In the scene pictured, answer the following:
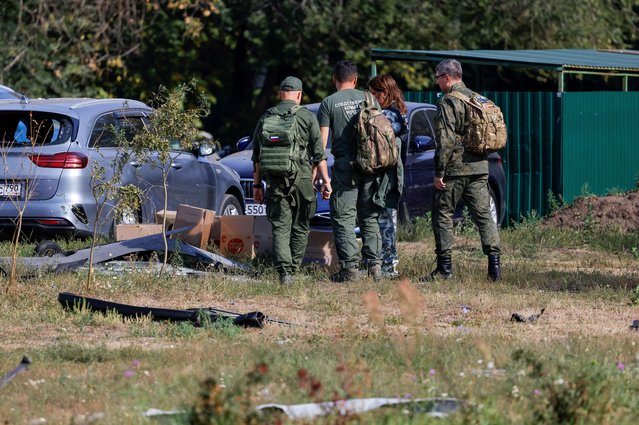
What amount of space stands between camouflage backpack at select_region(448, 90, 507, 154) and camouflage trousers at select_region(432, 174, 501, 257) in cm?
31

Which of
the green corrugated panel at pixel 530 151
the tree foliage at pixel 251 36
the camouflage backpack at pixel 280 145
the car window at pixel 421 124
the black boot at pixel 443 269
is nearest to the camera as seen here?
the camouflage backpack at pixel 280 145

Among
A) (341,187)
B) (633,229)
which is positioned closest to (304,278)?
(341,187)

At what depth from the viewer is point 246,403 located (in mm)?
4980

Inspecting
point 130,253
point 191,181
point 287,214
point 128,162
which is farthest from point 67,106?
point 287,214

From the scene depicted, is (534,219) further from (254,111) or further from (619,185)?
Answer: (254,111)

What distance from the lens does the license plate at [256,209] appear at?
13.5 meters

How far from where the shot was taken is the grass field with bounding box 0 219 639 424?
18.0 ft

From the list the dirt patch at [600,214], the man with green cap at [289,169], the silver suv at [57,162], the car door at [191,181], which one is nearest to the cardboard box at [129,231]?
the silver suv at [57,162]

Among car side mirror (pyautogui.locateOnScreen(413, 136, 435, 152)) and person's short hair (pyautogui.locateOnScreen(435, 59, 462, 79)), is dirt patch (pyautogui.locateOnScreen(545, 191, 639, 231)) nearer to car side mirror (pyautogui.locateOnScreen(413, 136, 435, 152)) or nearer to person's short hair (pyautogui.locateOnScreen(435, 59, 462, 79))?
car side mirror (pyautogui.locateOnScreen(413, 136, 435, 152))

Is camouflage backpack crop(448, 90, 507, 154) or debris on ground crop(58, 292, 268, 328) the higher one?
camouflage backpack crop(448, 90, 507, 154)

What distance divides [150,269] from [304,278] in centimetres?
129

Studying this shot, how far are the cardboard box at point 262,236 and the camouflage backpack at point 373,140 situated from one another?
153cm

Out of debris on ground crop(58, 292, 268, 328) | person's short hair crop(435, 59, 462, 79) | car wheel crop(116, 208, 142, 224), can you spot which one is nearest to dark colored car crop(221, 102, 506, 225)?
car wheel crop(116, 208, 142, 224)

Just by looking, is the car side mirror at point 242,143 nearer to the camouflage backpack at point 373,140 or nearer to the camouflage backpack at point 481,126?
the camouflage backpack at point 373,140
